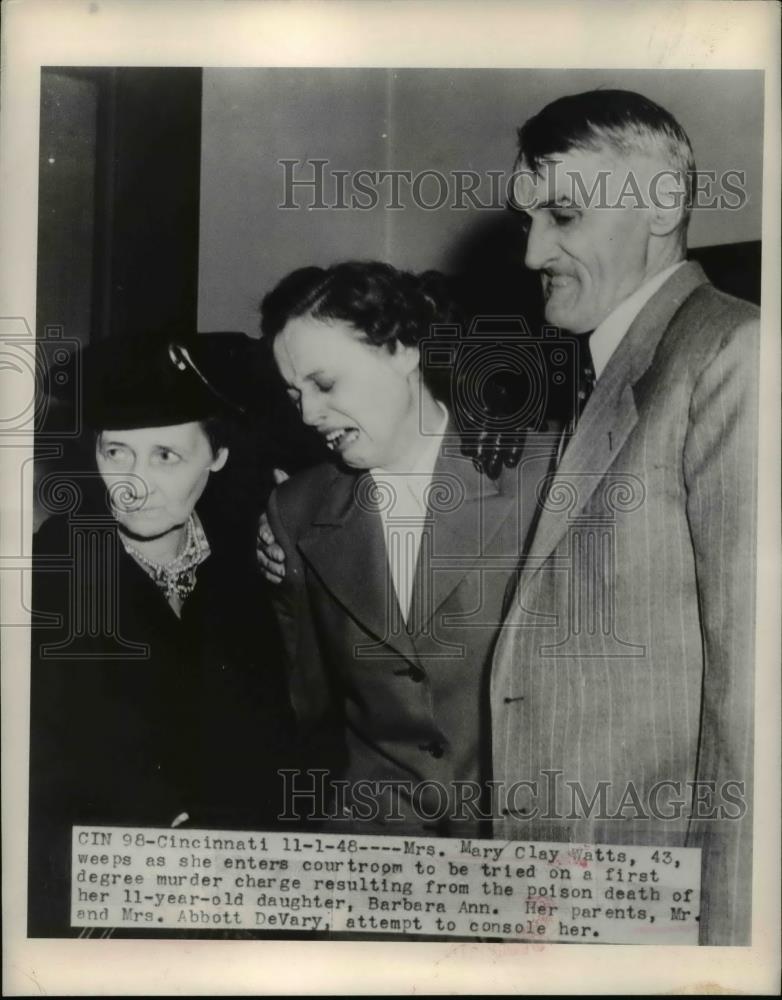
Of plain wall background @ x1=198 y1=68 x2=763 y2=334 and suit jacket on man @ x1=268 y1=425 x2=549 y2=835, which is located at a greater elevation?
plain wall background @ x1=198 y1=68 x2=763 y2=334

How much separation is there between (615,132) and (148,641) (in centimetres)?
127

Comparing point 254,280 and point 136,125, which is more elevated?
point 136,125

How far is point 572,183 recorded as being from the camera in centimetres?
185

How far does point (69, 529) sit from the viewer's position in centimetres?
193

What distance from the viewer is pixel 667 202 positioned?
6.07 ft

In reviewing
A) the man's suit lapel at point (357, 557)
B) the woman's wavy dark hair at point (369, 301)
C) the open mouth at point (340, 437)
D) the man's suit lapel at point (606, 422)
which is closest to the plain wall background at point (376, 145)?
the woman's wavy dark hair at point (369, 301)

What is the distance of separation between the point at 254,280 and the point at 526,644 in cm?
83

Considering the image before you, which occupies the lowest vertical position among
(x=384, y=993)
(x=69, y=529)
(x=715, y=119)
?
(x=384, y=993)

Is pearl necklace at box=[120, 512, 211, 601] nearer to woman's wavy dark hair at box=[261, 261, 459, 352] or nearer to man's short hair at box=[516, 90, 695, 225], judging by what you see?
woman's wavy dark hair at box=[261, 261, 459, 352]

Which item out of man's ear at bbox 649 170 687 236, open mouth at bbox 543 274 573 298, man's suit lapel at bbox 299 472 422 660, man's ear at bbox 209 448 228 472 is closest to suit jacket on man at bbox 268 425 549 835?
man's suit lapel at bbox 299 472 422 660

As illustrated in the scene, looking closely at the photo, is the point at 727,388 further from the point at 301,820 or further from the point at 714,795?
the point at 301,820

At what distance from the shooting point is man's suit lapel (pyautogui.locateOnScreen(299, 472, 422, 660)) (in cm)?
188

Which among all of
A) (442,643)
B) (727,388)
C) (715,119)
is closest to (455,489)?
(442,643)

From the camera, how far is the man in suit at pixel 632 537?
72.1 inches
